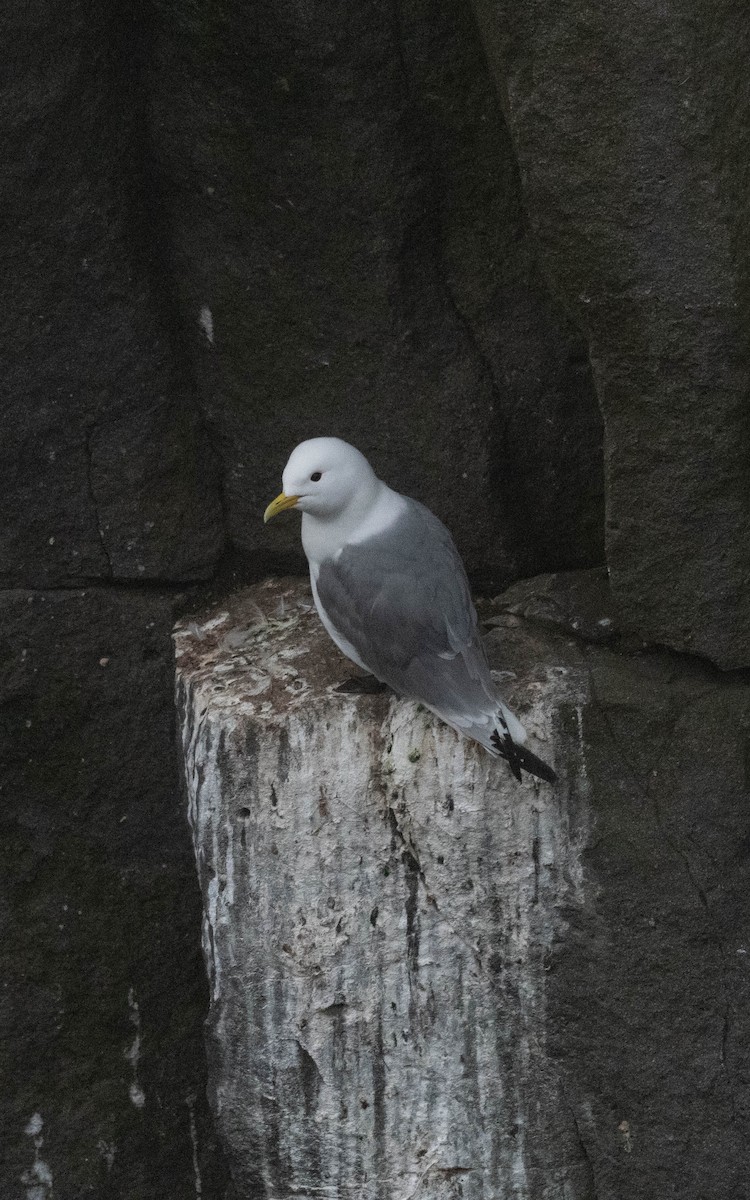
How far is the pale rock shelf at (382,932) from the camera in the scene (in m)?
2.71

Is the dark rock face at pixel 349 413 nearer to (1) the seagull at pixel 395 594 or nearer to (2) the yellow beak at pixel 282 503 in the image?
(1) the seagull at pixel 395 594

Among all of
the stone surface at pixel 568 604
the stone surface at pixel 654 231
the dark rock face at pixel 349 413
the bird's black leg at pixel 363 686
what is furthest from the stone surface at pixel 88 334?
the stone surface at pixel 654 231

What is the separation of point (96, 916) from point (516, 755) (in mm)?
1172

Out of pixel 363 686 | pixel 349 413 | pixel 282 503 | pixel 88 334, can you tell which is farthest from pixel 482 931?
pixel 88 334

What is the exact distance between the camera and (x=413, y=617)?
8.79 ft

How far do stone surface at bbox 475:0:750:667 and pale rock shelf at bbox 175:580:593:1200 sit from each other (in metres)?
0.42

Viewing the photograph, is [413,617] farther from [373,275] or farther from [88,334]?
[88,334]

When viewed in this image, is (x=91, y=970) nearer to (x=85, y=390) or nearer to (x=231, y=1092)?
(x=231, y=1092)

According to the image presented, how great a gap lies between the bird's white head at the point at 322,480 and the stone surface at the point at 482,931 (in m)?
0.37

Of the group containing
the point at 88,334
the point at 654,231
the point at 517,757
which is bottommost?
the point at 517,757

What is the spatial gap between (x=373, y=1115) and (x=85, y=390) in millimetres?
1554

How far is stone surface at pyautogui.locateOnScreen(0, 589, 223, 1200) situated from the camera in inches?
123

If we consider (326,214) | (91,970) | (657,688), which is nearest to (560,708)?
(657,688)

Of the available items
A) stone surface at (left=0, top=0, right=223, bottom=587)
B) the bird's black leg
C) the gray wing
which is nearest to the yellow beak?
the gray wing
